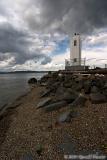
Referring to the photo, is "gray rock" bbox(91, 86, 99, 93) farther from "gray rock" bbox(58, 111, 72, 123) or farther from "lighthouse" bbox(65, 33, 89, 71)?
"lighthouse" bbox(65, 33, 89, 71)

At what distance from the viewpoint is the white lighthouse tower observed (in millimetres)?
36656

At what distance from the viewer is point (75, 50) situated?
3722 cm

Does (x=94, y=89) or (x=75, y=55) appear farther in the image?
(x=75, y=55)

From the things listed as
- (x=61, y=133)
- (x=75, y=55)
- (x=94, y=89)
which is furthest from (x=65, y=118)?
(x=75, y=55)

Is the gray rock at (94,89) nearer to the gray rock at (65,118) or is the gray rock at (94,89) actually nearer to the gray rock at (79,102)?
the gray rock at (79,102)

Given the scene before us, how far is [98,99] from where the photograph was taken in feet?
33.6

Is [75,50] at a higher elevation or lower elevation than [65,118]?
higher

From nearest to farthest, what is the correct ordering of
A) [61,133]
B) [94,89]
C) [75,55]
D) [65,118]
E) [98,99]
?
1. [61,133]
2. [65,118]
3. [98,99]
4. [94,89]
5. [75,55]

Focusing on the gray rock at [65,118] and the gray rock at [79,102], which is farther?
the gray rock at [79,102]

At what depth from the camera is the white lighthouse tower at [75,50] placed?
120ft

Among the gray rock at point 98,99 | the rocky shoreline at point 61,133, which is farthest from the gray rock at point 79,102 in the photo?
the gray rock at point 98,99

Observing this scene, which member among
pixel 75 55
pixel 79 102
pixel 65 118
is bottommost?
pixel 65 118

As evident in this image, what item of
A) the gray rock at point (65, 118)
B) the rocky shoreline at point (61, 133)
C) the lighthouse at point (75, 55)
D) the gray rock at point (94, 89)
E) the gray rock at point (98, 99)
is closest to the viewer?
the rocky shoreline at point (61, 133)

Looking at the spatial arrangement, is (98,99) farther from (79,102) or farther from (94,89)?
(94,89)
